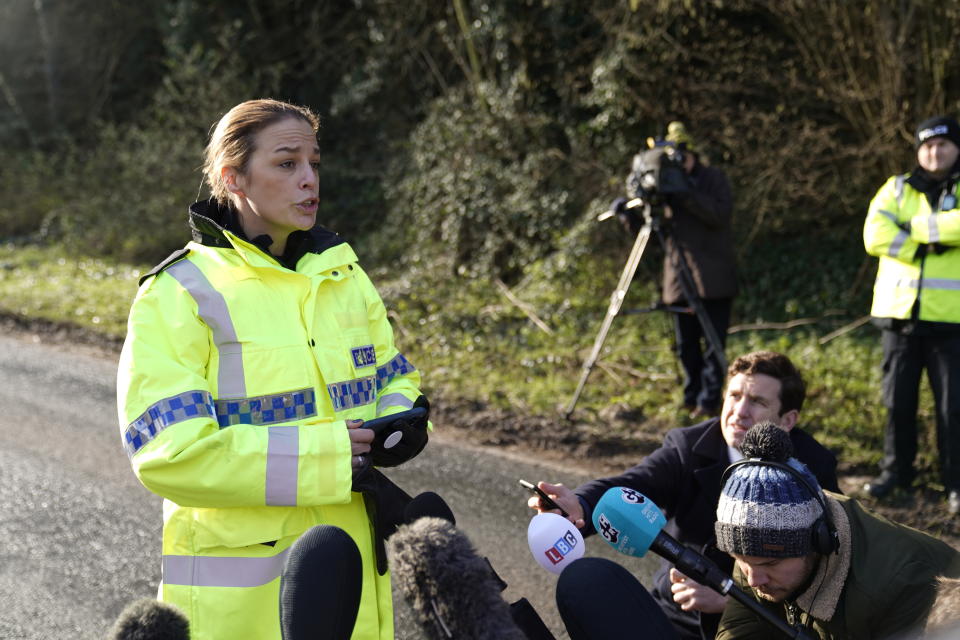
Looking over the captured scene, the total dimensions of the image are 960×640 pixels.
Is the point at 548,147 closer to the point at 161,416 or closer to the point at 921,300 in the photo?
the point at 921,300

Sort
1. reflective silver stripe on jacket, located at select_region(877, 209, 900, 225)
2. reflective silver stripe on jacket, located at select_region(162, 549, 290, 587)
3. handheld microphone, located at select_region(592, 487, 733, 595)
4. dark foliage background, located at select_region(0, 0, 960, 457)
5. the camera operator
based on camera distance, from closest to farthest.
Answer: reflective silver stripe on jacket, located at select_region(162, 549, 290, 587) < handheld microphone, located at select_region(592, 487, 733, 595) < reflective silver stripe on jacket, located at select_region(877, 209, 900, 225) < the camera operator < dark foliage background, located at select_region(0, 0, 960, 457)

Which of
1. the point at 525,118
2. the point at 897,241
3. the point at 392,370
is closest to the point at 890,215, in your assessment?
the point at 897,241

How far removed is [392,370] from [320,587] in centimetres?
93

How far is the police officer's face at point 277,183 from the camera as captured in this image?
2369 millimetres

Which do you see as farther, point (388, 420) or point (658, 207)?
point (658, 207)

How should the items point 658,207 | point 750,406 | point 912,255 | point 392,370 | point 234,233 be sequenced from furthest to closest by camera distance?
1. point 658,207
2. point 912,255
3. point 750,406
4. point 392,370
5. point 234,233

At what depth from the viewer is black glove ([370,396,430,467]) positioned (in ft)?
7.64

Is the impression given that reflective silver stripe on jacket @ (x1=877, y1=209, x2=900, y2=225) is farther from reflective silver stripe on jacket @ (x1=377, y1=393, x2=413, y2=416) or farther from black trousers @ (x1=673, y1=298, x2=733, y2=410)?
reflective silver stripe on jacket @ (x1=377, y1=393, x2=413, y2=416)

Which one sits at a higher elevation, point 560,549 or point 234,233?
point 234,233

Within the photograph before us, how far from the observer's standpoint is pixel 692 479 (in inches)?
131

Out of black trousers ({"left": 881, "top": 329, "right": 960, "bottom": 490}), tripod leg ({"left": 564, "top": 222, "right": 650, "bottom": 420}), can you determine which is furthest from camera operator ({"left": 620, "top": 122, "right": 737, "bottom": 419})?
black trousers ({"left": 881, "top": 329, "right": 960, "bottom": 490})

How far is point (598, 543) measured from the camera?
4.66m

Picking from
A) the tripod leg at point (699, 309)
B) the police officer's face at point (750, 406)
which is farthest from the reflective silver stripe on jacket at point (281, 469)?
the tripod leg at point (699, 309)

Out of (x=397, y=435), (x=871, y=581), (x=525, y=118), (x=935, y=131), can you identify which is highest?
(x=525, y=118)
